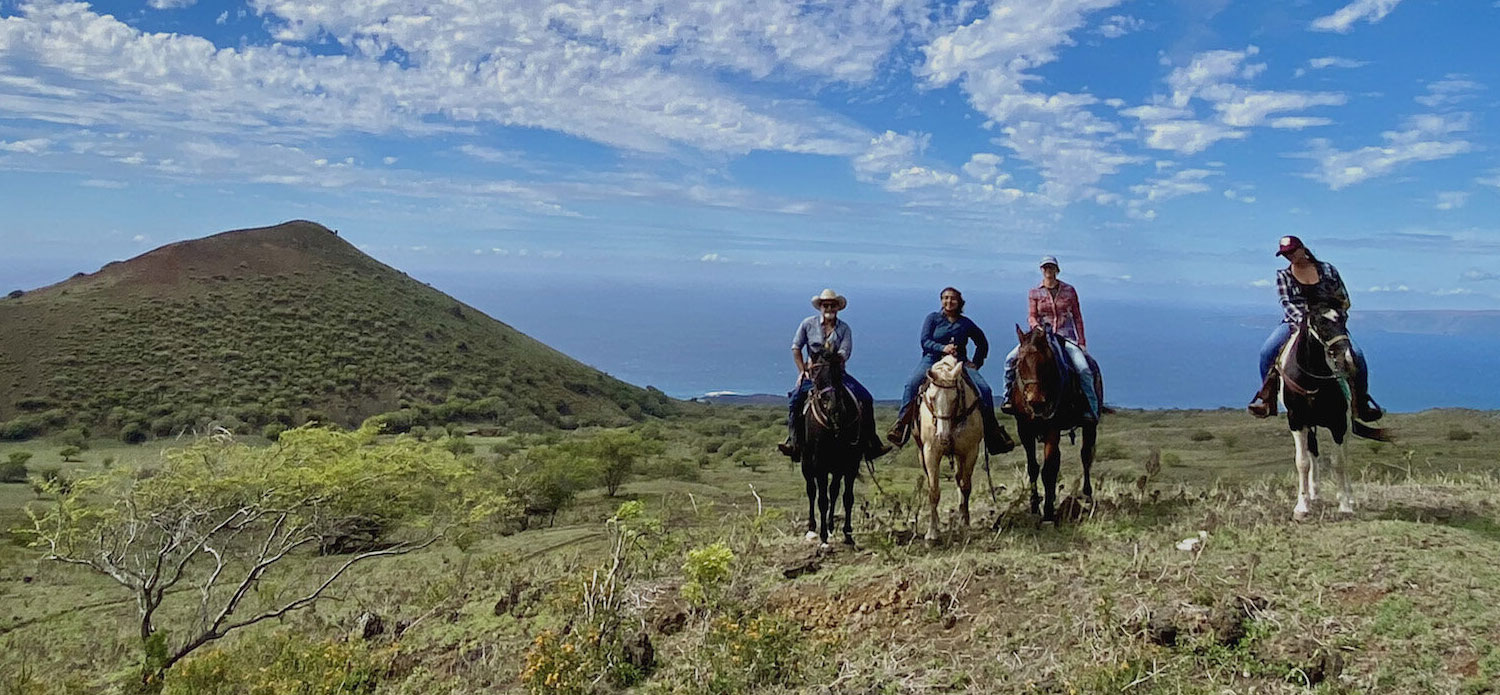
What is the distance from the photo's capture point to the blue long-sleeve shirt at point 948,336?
8312 mm

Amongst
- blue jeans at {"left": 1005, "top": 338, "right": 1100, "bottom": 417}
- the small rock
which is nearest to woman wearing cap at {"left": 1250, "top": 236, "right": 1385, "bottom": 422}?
blue jeans at {"left": 1005, "top": 338, "right": 1100, "bottom": 417}

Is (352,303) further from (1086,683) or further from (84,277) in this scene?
(1086,683)

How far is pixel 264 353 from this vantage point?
151 feet

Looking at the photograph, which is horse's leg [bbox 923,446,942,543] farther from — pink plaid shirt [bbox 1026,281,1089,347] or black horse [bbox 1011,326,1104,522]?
pink plaid shirt [bbox 1026,281,1089,347]

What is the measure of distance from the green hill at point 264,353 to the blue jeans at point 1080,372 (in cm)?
3769

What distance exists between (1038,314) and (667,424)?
1767 inches

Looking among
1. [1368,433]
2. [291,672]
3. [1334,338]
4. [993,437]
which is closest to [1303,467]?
[1368,433]

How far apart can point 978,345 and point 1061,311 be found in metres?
1.07

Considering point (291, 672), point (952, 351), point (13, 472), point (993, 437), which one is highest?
point (952, 351)

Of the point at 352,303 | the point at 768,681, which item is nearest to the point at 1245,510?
the point at 768,681

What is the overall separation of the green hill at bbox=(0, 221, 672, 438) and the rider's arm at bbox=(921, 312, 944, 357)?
3725cm

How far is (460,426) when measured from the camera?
43.8m

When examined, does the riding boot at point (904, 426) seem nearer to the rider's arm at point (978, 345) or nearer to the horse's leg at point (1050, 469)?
the rider's arm at point (978, 345)

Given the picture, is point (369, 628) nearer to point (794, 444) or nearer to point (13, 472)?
point (794, 444)
